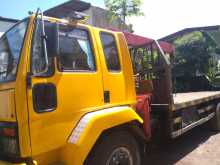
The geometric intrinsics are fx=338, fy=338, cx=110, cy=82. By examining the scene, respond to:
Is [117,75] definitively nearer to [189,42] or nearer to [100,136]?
[100,136]

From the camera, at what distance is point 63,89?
4.00 meters

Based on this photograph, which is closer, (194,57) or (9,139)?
(9,139)

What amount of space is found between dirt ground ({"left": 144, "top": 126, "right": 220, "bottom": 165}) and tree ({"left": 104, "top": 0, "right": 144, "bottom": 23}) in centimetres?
1110

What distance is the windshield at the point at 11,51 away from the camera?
151 inches

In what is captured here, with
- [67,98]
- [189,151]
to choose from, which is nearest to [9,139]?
[67,98]

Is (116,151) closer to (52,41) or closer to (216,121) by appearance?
(52,41)

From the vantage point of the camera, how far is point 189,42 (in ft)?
69.3

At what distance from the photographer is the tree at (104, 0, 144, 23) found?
18.6m

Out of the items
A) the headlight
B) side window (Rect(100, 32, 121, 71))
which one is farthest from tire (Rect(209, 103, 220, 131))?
the headlight

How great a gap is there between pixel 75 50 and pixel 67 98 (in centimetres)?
63

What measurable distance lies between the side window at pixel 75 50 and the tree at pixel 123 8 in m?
14.6

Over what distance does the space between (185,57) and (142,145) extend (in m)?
16.7

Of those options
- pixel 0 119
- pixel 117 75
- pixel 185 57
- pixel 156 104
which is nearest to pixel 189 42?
pixel 185 57

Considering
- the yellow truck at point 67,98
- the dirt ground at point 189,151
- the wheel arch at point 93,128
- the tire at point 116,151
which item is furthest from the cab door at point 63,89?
the dirt ground at point 189,151
